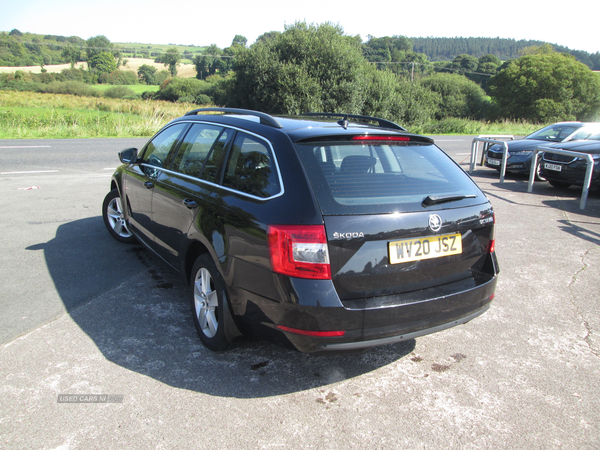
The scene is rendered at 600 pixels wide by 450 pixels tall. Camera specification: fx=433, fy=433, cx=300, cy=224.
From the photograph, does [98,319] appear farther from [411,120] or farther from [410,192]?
[411,120]

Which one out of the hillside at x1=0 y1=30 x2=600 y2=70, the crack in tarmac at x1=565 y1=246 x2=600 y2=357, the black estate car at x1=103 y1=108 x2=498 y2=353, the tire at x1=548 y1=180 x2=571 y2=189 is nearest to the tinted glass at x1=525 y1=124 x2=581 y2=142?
the tire at x1=548 y1=180 x2=571 y2=189

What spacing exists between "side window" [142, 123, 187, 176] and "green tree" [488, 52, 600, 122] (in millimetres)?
71392

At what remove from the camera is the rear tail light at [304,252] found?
2424 mm

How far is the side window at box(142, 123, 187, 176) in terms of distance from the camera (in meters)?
4.18

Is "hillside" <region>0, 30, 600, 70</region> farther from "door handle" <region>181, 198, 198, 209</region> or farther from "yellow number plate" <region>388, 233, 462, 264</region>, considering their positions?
"yellow number plate" <region>388, 233, 462, 264</region>

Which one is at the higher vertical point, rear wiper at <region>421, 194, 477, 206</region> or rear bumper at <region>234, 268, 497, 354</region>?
rear wiper at <region>421, 194, 477, 206</region>

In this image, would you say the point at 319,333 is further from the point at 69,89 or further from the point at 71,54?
the point at 71,54

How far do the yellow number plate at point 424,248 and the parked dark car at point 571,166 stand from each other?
7.89 m

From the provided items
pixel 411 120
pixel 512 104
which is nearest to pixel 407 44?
pixel 512 104

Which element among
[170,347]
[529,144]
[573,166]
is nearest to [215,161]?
[170,347]

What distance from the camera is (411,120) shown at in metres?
33.5

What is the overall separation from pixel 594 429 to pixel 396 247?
1.51 m

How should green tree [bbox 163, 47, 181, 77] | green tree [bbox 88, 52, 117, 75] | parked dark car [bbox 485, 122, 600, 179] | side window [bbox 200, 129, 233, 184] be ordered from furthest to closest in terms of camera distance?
green tree [bbox 163, 47, 181, 77]
green tree [bbox 88, 52, 117, 75]
parked dark car [bbox 485, 122, 600, 179]
side window [bbox 200, 129, 233, 184]

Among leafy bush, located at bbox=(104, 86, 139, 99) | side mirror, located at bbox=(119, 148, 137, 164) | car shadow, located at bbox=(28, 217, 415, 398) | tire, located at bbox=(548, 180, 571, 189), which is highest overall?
leafy bush, located at bbox=(104, 86, 139, 99)
